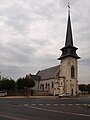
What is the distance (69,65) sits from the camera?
88.0 m

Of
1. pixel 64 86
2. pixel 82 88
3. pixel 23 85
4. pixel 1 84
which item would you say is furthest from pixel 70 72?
pixel 82 88

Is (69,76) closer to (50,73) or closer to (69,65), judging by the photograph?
(69,65)

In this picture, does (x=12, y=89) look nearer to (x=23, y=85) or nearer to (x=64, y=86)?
(x=23, y=85)

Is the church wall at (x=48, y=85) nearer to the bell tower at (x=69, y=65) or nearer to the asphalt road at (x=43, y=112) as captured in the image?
the bell tower at (x=69, y=65)

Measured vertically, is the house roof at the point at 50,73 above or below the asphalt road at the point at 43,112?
above

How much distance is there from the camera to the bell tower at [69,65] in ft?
285

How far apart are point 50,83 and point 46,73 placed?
10.9 m

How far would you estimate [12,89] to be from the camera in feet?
301

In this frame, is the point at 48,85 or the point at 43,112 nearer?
the point at 43,112

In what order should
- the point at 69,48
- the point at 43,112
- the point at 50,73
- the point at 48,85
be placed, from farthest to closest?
the point at 50,73
the point at 48,85
the point at 69,48
the point at 43,112

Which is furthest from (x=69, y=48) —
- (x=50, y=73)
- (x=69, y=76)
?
(x=50, y=73)

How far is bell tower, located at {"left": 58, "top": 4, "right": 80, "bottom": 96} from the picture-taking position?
87.0 metres

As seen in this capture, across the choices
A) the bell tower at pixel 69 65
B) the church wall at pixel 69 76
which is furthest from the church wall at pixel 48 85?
the church wall at pixel 69 76

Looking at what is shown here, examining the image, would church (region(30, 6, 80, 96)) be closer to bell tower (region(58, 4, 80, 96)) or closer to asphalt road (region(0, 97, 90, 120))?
bell tower (region(58, 4, 80, 96))
